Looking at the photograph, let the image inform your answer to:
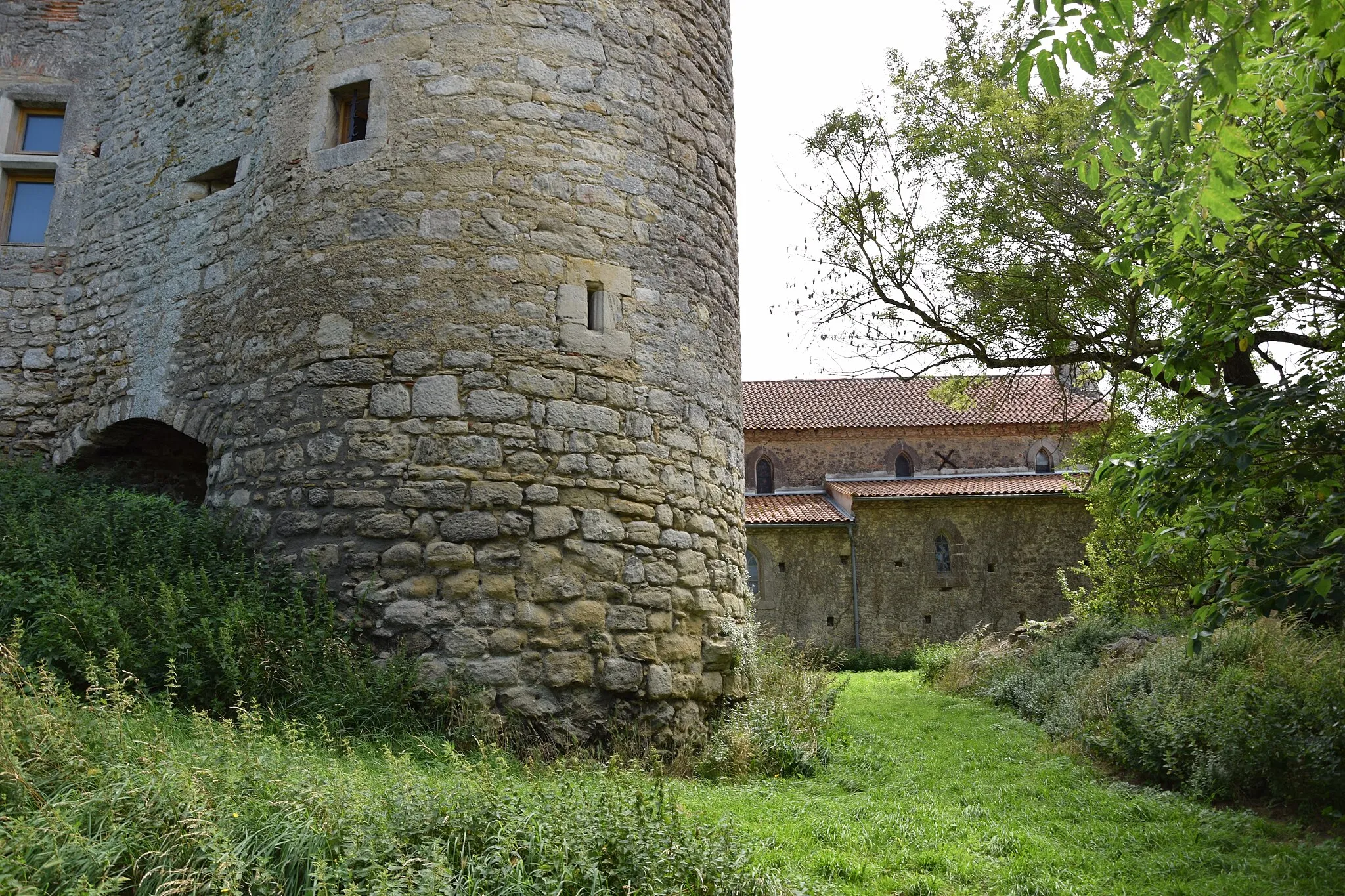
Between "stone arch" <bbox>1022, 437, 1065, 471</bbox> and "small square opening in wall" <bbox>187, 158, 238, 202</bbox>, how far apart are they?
21450 mm

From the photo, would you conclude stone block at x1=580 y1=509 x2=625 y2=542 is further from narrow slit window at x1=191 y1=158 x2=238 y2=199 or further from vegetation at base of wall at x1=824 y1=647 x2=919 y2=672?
vegetation at base of wall at x1=824 y1=647 x2=919 y2=672

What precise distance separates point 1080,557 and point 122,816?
67.4 feet

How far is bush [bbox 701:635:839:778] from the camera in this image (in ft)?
19.6

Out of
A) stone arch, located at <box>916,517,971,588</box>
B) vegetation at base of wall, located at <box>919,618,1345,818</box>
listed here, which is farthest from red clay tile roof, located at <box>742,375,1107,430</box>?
vegetation at base of wall, located at <box>919,618,1345,818</box>

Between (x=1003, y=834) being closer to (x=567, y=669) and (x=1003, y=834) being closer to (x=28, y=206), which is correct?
(x=567, y=669)

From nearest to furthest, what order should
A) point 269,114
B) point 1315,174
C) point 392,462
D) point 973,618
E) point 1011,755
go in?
point 1315,174 → point 392,462 → point 269,114 → point 1011,755 → point 973,618

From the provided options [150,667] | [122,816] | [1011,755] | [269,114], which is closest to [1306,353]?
[1011,755]

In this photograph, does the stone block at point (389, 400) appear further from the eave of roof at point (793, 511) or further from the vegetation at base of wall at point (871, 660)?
the eave of roof at point (793, 511)

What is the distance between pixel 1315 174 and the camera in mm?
4414

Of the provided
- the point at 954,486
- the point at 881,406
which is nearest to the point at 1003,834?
the point at 954,486

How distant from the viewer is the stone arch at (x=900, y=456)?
24219 millimetres

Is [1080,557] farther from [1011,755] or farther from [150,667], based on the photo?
[150,667]

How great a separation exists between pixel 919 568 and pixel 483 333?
16127 millimetres

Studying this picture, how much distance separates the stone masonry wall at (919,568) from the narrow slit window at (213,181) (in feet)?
46.1
